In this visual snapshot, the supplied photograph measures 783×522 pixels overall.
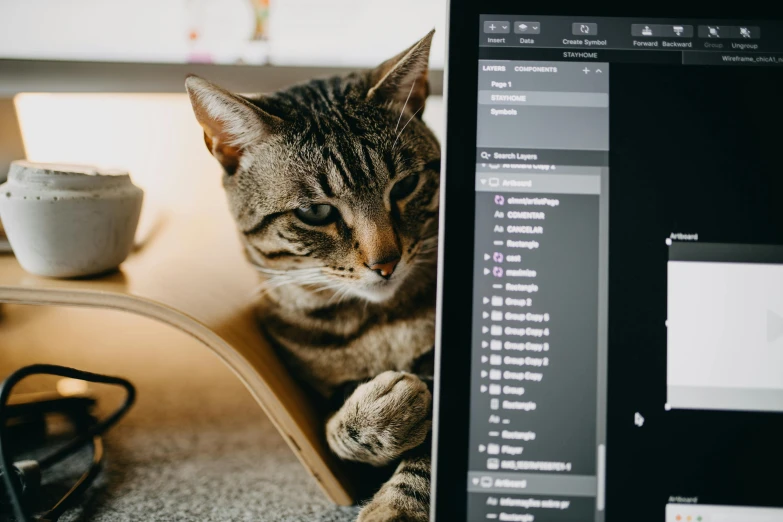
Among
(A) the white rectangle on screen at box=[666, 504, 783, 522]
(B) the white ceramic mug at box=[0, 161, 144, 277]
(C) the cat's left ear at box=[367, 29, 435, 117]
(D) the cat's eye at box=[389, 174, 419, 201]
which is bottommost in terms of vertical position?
(A) the white rectangle on screen at box=[666, 504, 783, 522]

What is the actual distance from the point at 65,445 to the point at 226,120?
0.47 m

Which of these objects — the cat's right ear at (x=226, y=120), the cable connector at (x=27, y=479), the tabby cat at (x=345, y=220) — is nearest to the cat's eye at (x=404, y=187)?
the tabby cat at (x=345, y=220)

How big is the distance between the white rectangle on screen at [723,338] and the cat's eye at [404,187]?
1.08 ft

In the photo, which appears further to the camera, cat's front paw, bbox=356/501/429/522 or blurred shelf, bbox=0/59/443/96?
blurred shelf, bbox=0/59/443/96

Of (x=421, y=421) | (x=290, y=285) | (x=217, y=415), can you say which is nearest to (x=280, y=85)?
(x=290, y=285)

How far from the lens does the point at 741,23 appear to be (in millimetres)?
482

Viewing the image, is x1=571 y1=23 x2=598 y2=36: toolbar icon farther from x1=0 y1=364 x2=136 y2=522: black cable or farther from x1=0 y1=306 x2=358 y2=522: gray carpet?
x1=0 y1=364 x2=136 y2=522: black cable

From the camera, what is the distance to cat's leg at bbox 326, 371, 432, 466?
0.55 meters

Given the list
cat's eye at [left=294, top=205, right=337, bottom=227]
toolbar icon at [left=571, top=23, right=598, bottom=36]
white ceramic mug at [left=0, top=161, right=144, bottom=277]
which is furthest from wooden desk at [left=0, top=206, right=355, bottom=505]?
toolbar icon at [left=571, top=23, right=598, bottom=36]

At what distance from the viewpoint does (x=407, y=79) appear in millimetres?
668

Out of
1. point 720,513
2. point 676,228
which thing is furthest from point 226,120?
point 720,513

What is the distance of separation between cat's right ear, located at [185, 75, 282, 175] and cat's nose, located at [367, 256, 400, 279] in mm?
205

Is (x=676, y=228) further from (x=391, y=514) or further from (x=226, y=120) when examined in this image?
(x=226, y=120)

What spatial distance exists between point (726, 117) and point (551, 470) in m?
0.34
